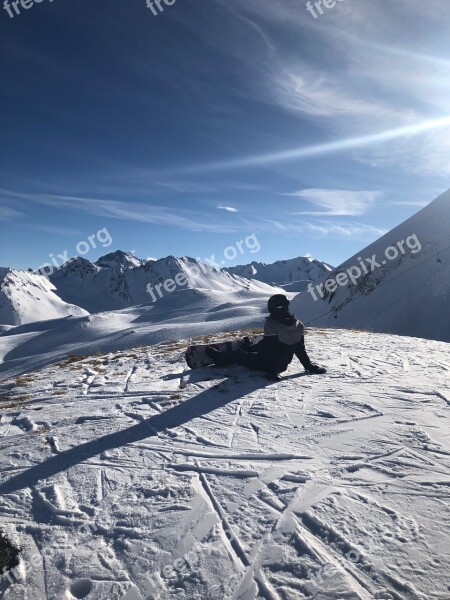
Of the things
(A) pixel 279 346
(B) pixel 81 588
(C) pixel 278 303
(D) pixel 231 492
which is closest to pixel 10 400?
(B) pixel 81 588

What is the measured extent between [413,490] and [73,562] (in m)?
3.92

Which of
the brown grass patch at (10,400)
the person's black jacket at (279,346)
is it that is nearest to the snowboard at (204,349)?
the person's black jacket at (279,346)

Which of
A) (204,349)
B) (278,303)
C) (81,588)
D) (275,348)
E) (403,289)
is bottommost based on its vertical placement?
(403,289)

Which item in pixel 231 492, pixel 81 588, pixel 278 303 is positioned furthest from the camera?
pixel 278 303

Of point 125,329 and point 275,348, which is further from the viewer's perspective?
point 125,329

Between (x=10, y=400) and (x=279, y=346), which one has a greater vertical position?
(x=10, y=400)

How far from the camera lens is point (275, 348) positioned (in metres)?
8.77

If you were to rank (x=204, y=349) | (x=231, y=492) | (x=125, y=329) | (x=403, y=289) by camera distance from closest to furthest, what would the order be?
1. (x=231, y=492)
2. (x=204, y=349)
3. (x=403, y=289)
4. (x=125, y=329)

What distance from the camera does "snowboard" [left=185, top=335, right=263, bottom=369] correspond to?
950 centimetres

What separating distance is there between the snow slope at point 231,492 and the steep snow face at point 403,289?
30.6m

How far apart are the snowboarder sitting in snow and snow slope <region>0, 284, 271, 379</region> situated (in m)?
41.3

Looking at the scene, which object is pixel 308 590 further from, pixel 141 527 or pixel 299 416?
pixel 299 416

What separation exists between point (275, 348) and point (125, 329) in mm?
79819

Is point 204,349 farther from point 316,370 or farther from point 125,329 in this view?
point 125,329
